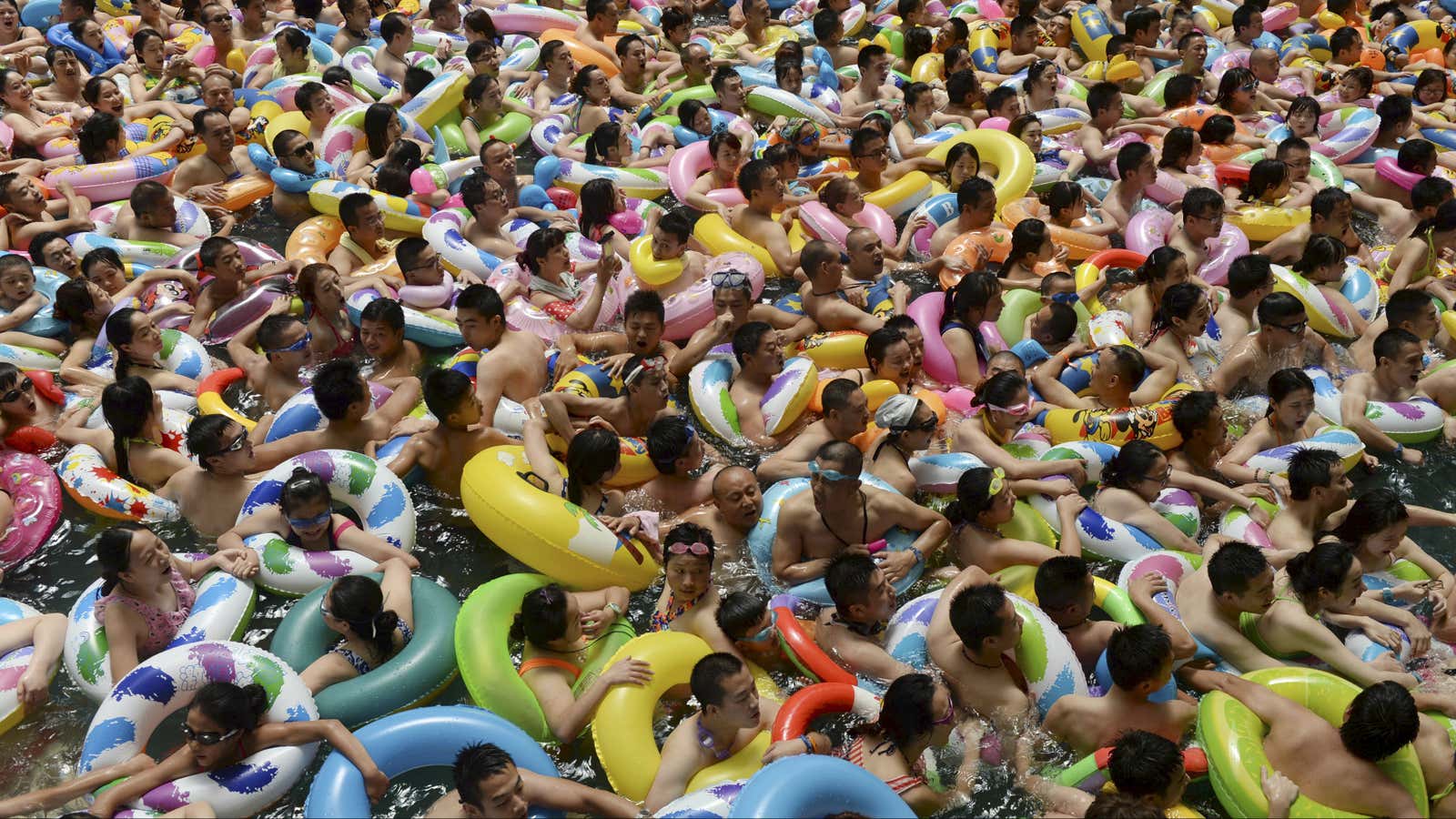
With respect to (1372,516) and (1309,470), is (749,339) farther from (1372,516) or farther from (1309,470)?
(1372,516)

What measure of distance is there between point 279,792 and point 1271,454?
19.3 feet

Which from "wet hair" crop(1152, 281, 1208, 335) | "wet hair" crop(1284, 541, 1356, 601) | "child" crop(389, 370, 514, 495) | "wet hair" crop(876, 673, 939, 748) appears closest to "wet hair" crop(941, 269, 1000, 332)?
"wet hair" crop(1152, 281, 1208, 335)

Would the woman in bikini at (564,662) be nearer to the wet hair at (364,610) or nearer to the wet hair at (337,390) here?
the wet hair at (364,610)

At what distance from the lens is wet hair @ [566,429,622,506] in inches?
276

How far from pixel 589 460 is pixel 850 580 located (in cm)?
176

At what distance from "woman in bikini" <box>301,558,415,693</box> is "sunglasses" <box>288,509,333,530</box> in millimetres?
614

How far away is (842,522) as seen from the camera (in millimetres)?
6855

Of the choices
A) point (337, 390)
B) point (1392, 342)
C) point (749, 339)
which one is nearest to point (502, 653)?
point (337, 390)

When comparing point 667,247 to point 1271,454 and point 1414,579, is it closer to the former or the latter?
point 1271,454

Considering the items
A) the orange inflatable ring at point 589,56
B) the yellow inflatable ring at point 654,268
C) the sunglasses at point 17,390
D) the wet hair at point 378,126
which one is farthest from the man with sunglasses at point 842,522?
the orange inflatable ring at point 589,56

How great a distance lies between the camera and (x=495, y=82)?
11.9 metres

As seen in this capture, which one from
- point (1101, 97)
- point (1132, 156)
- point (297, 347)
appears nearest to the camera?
point (297, 347)

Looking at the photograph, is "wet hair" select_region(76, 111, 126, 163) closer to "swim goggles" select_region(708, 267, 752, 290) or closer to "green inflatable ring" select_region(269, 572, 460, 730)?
"swim goggles" select_region(708, 267, 752, 290)

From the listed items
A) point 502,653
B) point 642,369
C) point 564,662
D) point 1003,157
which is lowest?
point 564,662
